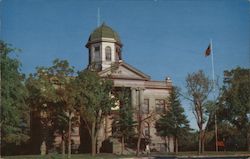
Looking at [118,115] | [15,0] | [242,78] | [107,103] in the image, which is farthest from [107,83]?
[15,0]

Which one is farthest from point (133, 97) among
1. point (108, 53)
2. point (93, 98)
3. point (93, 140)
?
point (108, 53)

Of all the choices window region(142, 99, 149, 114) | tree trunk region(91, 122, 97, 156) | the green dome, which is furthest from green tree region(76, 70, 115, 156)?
the green dome

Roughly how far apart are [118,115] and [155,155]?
86.5 inches

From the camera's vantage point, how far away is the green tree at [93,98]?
20.8 meters

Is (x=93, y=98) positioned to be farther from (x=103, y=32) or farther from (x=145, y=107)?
(x=103, y=32)

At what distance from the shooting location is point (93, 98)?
2119 centimetres

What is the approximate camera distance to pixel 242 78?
613 inches

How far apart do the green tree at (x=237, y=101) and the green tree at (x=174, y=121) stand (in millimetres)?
1544

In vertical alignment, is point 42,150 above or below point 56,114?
below

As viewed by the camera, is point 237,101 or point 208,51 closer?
point 208,51

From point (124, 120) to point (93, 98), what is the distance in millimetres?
2959

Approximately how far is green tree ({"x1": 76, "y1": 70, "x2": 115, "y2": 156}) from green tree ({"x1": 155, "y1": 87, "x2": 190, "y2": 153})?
328 centimetres

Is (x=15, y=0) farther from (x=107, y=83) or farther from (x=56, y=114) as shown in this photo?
(x=56, y=114)

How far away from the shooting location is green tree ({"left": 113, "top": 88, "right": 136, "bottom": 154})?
1847cm
